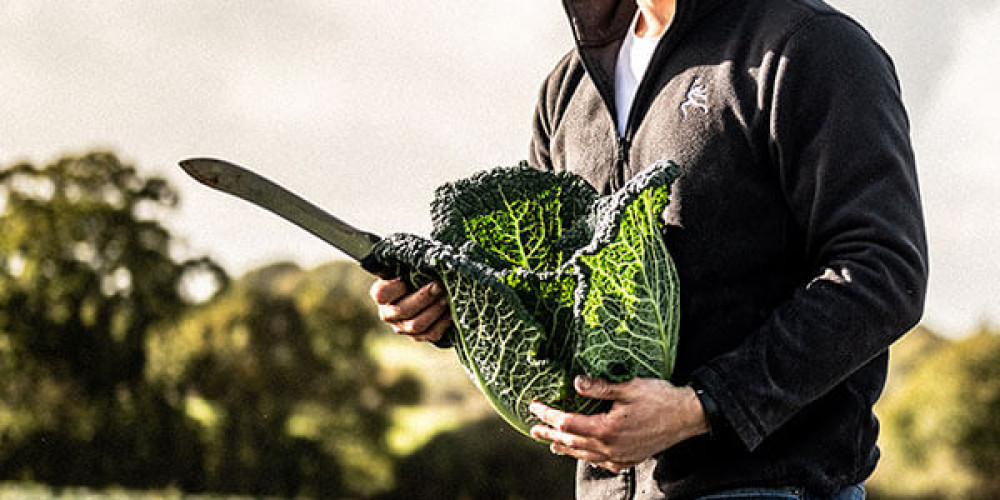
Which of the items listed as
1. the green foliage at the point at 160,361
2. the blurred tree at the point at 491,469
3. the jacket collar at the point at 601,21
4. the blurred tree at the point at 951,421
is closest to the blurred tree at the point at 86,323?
the green foliage at the point at 160,361

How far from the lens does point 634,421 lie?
2.25m

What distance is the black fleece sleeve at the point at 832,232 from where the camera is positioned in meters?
2.30

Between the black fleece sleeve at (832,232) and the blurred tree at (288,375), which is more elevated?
the black fleece sleeve at (832,232)

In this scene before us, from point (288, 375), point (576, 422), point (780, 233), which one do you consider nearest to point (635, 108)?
point (780, 233)

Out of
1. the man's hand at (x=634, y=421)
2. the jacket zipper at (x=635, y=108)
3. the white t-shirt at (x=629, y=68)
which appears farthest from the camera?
the white t-shirt at (x=629, y=68)

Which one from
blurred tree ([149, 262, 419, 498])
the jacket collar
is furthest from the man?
blurred tree ([149, 262, 419, 498])

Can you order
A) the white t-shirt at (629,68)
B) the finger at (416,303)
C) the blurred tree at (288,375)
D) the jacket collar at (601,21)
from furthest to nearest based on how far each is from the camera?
the blurred tree at (288,375) → the jacket collar at (601,21) → the white t-shirt at (629,68) → the finger at (416,303)

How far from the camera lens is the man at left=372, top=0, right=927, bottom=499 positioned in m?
2.30

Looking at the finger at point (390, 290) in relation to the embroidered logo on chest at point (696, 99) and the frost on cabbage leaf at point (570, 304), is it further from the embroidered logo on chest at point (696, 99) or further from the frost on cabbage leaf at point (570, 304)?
the embroidered logo on chest at point (696, 99)

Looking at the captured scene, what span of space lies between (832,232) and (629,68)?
0.74 meters

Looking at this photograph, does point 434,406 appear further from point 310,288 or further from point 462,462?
point 310,288

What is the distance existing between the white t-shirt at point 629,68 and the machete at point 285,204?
2.25ft

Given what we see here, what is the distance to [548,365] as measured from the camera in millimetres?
2330

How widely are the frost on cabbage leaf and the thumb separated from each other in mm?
22
